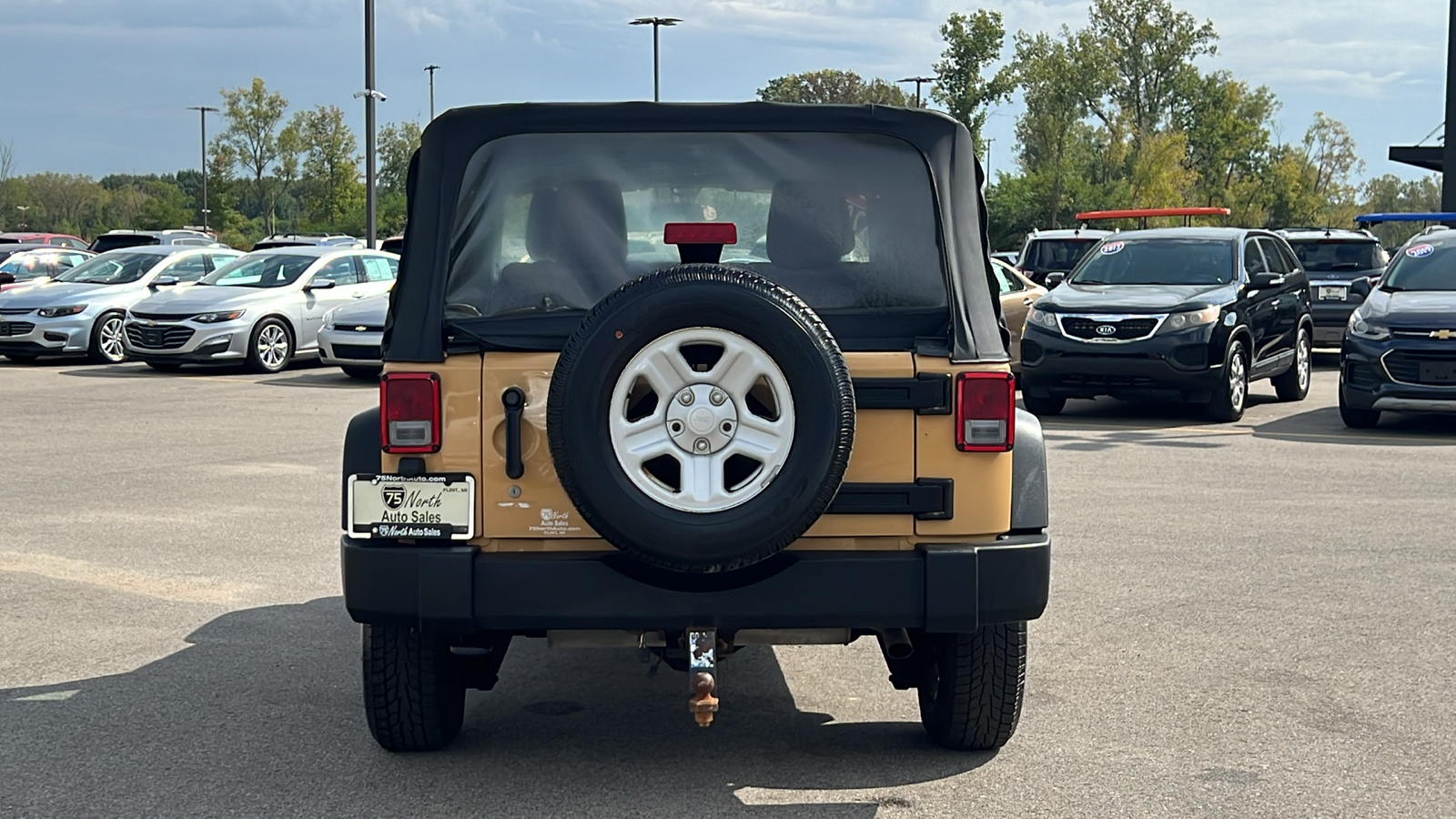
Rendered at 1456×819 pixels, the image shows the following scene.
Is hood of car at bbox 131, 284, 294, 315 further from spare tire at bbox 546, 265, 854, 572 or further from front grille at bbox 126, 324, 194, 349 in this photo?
spare tire at bbox 546, 265, 854, 572

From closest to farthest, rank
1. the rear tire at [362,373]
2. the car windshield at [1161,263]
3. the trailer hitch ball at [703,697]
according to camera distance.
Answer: the trailer hitch ball at [703,697]
the car windshield at [1161,263]
the rear tire at [362,373]

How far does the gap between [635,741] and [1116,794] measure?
56.6 inches

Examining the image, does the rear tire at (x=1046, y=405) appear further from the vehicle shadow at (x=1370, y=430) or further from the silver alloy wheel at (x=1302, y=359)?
the silver alloy wheel at (x=1302, y=359)

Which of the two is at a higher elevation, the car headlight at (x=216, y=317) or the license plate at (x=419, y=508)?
the car headlight at (x=216, y=317)

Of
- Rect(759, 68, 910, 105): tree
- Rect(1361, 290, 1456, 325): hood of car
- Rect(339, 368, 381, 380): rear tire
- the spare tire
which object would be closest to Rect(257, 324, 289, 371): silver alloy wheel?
Rect(339, 368, 381, 380): rear tire

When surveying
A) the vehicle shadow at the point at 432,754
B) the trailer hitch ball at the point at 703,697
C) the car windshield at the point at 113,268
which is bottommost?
the vehicle shadow at the point at 432,754

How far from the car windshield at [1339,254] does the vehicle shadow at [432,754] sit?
17.9 m

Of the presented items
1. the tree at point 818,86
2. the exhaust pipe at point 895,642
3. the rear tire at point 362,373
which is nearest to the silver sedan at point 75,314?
the rear tire at point 362,373

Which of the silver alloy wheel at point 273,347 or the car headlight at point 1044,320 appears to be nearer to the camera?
the car headlight at point 1044,320

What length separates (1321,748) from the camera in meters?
4.92

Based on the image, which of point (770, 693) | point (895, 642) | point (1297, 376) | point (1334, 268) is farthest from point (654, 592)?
point (1334, 268)

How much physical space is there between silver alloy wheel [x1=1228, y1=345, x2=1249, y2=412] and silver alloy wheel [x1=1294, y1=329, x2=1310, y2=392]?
72.6 inches

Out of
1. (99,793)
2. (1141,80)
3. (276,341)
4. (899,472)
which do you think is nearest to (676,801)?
(899,472)

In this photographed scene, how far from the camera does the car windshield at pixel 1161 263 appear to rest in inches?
602
